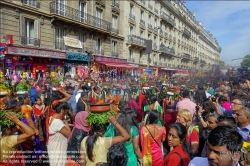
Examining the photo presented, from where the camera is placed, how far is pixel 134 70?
23.7m

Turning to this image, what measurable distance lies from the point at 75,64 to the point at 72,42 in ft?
6.16

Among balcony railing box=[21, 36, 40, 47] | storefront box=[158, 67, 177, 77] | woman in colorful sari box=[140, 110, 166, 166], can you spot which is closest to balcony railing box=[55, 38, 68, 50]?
balcony railing box=[21, 36, 40, 47]

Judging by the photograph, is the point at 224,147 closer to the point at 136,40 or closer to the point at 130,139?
the point at 130,139

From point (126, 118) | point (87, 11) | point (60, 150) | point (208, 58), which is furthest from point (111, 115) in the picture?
point (208, 58)

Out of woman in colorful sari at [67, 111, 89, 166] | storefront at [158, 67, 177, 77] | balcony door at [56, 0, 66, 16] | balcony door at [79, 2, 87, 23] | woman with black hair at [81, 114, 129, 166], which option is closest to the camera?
woman with black hair at [81, 114, 129, 166]

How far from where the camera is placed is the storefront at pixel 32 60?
1160 centimetres

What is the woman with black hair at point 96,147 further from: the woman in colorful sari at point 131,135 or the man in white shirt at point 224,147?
the man in white shirt at point 224,147

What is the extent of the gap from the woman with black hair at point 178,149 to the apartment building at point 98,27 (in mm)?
12342

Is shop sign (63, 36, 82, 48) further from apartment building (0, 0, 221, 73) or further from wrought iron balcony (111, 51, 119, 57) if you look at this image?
wrought iron balcony (111, 51, 119, 57)

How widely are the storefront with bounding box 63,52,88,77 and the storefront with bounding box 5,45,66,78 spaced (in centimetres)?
61

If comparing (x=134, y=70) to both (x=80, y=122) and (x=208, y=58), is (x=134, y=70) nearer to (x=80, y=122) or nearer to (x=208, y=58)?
(x=80, y=122)

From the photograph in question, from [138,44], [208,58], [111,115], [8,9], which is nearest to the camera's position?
[111,115]

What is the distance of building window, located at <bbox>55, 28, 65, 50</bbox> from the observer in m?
15.0

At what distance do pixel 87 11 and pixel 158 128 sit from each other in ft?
56.3
